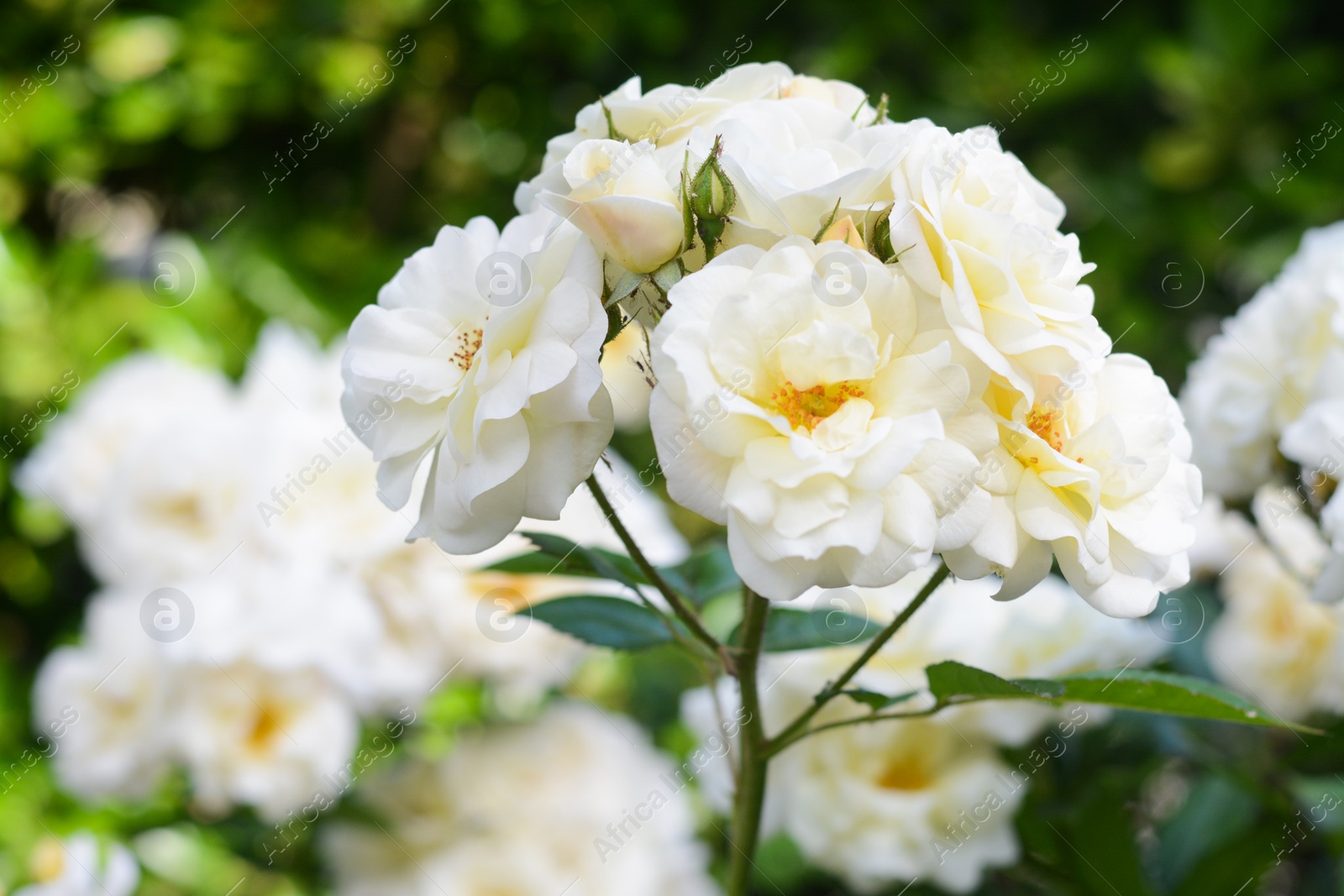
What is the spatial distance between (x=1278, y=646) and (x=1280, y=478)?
0.21m

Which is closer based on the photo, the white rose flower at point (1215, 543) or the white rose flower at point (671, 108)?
the white rose flower at point (671, 108)

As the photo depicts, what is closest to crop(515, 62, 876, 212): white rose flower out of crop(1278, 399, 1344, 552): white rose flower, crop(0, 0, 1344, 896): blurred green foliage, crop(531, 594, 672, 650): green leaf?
crop(531, 594, 672, 650): green leaf

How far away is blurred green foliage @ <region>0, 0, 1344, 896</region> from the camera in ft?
4.33

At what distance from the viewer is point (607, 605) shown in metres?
0.61

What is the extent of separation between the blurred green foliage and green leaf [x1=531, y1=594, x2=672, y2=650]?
507 mm

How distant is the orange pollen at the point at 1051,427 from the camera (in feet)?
1.43

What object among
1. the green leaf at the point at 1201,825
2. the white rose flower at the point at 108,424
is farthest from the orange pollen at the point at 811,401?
the white rose flower at the point at 108,424

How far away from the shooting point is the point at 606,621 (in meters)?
0.60

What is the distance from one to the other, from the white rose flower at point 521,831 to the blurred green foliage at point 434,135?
0.16m

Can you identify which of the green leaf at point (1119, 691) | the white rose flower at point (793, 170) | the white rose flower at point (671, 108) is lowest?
the green leaf at point (1119, 691)

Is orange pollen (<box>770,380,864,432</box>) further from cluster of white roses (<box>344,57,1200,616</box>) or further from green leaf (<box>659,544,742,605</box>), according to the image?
green leaf (<box>659,544,742,605</box>)

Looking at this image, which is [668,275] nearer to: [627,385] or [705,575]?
[705,575]

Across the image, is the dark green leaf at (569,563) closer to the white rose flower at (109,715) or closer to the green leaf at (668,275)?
the green leaf at (668,275)

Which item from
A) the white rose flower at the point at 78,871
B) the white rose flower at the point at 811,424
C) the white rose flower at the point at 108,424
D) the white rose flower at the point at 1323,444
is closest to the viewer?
the white rose flower at the point at 811,424
